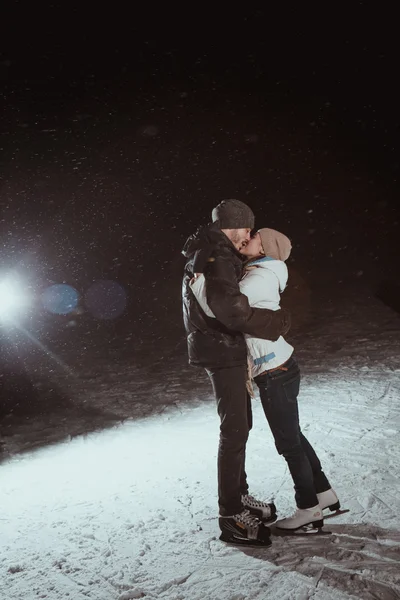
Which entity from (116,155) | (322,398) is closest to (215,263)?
(322,398)

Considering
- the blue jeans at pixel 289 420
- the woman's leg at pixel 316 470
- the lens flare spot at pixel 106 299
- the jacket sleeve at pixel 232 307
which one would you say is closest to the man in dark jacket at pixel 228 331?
the jacket sleeve at pixel 232 307

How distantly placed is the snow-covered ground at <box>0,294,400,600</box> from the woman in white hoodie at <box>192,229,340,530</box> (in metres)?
0.25

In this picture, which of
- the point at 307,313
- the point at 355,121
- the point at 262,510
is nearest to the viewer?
the point at 262,510

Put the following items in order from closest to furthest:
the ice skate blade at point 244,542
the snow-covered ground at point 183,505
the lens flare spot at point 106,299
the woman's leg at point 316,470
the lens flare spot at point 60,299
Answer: the snow-covered ground at point 183,505
the ice skate blade at point 244,542
the woman's leg at point 316,470
the lens flare spot at point 106,299
the lens flare spot at point 60,299

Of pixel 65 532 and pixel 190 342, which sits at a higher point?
pixel 190 342

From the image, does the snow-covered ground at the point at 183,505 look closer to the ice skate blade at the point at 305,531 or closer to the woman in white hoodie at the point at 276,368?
the ice skate blade at the point at 305,531

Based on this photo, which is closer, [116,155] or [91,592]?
[91,592]

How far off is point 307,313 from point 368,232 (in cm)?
1809

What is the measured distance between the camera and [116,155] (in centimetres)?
3619

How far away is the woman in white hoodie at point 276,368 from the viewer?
2.84 meters

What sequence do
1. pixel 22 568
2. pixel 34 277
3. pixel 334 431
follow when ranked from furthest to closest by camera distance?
1. pixel 34 277
2. pixel 334 431
3. pixel 22 568

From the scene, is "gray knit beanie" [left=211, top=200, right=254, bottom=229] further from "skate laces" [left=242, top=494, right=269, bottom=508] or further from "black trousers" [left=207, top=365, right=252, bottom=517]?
"skate laces" [left=242, top=494, right=269, bottom=508]

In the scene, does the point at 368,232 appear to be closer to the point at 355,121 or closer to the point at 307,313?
the point at 355,121

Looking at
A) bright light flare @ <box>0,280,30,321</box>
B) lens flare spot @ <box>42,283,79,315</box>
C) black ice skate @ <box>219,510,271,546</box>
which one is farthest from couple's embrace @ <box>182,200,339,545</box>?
lens flare spot @ <box>42,283,79,315</box>
